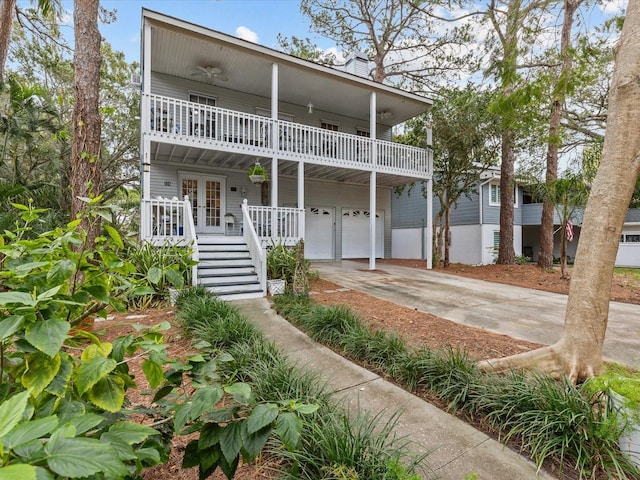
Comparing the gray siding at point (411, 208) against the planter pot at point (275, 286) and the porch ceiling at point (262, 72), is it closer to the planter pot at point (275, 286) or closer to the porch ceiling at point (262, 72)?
the porch ceiling at point (262, 72)

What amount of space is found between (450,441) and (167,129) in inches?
344

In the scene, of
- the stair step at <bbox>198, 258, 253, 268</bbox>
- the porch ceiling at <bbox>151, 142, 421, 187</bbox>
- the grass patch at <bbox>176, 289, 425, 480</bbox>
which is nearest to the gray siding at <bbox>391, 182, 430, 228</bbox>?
the porch ceiling at <bbox>151, 142, 421, 187</bbox>

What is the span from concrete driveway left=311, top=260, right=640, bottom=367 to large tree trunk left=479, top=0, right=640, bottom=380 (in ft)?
4.22

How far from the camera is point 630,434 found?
199cm

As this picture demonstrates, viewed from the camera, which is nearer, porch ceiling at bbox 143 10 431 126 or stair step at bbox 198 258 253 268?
stair step at bbox 198 258 253 268

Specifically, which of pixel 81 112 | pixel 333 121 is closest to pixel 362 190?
pixel 333 121

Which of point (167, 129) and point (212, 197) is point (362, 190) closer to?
point (212, 197)

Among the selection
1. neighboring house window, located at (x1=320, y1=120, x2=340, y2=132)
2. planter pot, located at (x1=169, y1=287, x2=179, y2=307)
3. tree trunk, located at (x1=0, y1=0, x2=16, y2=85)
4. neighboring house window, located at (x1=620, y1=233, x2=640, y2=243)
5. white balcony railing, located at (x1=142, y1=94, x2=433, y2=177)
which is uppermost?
tree trunk, located at (x1=0, y1=0, x2=16, y2=85)

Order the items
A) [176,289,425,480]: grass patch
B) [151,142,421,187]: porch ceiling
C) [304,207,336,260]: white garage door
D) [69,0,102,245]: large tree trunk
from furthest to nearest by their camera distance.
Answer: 1. [304,207,336,260]: white garage door
2. [151,142,421,187]: porch ceiling
3. [69,0,102,245]: large tree trunk
4. [176,289,425,480]: grass patch

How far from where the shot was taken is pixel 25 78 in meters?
14.1

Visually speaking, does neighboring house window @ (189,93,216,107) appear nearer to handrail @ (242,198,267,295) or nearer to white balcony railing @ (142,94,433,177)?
white balcony railing @ (142,94,433,177)

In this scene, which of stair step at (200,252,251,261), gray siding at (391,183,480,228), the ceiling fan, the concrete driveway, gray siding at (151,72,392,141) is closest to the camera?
the concrete driveway

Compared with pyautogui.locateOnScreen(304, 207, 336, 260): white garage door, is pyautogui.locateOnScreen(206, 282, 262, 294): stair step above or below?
below

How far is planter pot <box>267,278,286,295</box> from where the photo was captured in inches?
280
